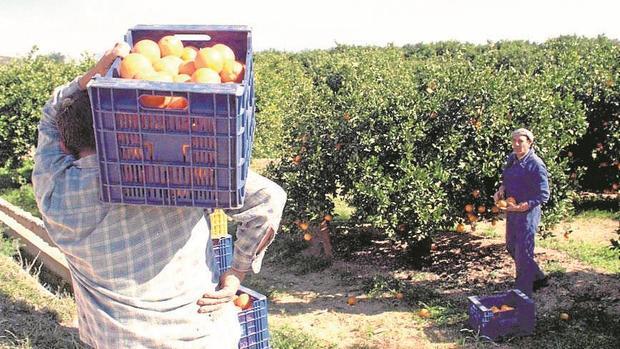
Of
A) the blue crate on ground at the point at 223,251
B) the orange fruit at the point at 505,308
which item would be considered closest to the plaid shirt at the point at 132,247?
the blue crate on ground at the point at 223,251

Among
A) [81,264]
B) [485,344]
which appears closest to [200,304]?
[81,264]

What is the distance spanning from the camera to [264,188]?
2.38 m

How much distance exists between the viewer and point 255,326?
12.3 feet

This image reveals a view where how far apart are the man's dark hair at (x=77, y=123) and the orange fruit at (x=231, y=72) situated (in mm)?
516

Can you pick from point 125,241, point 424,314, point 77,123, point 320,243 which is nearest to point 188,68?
point 77,123

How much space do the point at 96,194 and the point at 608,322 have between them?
5.06 meters

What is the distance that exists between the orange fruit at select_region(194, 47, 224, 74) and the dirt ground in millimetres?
3821

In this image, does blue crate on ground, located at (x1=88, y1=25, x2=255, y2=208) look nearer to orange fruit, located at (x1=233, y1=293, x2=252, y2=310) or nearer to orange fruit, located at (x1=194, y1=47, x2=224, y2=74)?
orange fruit, located at (x1=194, y1=47, x2=224, y2=74)

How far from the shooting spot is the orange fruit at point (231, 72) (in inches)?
89.8

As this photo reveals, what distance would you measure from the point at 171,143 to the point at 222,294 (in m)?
0.75

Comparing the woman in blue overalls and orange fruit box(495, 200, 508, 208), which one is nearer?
the woman in blue overalls

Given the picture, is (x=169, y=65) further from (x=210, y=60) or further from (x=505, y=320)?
(x=505, y=320)

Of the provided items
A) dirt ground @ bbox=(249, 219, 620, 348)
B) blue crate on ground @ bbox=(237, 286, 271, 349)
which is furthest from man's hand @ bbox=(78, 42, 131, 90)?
dirt ground @ bbox=(249, 219, 620, 348)

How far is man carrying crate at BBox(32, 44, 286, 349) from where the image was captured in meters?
2.23
